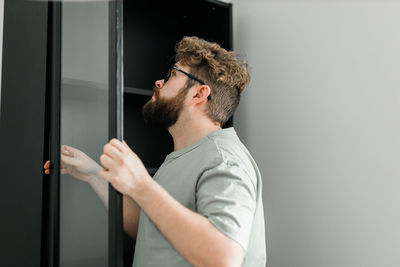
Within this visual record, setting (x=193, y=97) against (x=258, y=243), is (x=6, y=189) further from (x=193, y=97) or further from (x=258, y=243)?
(x=258, y=243)

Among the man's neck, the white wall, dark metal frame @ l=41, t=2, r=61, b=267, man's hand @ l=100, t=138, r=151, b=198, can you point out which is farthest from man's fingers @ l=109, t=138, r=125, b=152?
the white wall

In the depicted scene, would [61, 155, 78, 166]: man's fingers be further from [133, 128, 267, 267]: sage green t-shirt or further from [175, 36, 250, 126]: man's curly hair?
[175, 36, 250, 126]: man's curly hair

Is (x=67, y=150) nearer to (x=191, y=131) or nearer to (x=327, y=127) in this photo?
(x=191, y=131)

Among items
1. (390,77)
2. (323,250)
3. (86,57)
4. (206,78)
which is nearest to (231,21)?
(206,78)

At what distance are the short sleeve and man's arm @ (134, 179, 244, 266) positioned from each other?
0.07 ft

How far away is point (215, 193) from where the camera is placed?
95cm

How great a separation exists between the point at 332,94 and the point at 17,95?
3.79 feet

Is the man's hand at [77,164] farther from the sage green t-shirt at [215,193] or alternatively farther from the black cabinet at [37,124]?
the sage green t-shirt at [215,193]

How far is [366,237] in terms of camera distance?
1.35 m

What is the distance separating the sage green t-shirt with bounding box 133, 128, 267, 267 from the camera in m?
0.92

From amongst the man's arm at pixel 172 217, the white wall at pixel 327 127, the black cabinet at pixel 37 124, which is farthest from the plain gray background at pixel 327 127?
the man's arm at pixel 172 217

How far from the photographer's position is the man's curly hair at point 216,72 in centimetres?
133

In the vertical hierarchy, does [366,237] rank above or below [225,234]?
below

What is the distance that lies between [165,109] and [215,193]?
0.46 m
